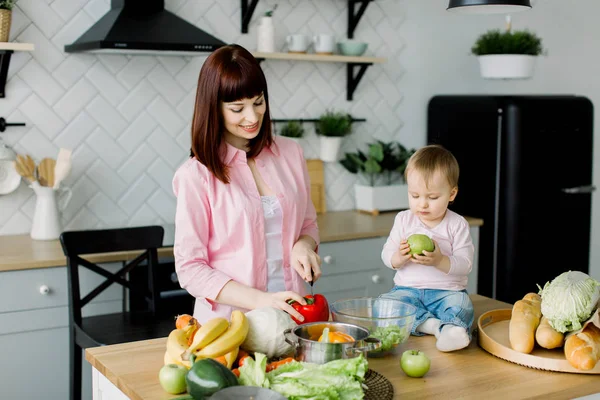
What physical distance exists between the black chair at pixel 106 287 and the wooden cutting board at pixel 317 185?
1.25 meters

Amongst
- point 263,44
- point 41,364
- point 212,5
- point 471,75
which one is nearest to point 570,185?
point 471,75

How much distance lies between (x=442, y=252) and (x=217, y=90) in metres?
0.75

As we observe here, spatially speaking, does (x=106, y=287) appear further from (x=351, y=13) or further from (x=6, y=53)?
(x=351, y=13)

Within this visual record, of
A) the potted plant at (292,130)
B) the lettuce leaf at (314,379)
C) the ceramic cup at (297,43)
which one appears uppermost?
the ceramic cup at (297,43)

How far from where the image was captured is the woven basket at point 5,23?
3197mm

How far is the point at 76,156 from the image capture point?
3592 mm

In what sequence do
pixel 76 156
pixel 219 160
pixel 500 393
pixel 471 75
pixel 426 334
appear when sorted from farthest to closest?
pixel 471 75, pixel 76 156, pixel 219 160, pixel 426 334, pixel 500 393

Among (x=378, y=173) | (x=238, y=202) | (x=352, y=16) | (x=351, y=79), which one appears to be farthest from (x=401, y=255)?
(x=352, y=16)

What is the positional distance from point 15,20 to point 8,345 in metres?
1.38

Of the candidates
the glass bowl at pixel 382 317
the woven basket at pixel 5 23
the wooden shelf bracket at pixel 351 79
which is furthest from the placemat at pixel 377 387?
the wooden shelf bracket at pixel 351 79

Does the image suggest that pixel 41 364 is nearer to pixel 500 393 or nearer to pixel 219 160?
pixel 219 160

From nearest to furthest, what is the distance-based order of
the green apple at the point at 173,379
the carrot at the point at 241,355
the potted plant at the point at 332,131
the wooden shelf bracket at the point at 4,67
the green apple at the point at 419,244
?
the green apple at the point at 173,379, the carrot at the point at 241,355, the green apple at the point at 419,244, the wooden shelf bracket at the point at 4,67, the potted plant at the point at 332,131

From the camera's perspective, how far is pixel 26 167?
339 cm

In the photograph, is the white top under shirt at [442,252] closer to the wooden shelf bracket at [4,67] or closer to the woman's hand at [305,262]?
the woman's hand at [305,262]
